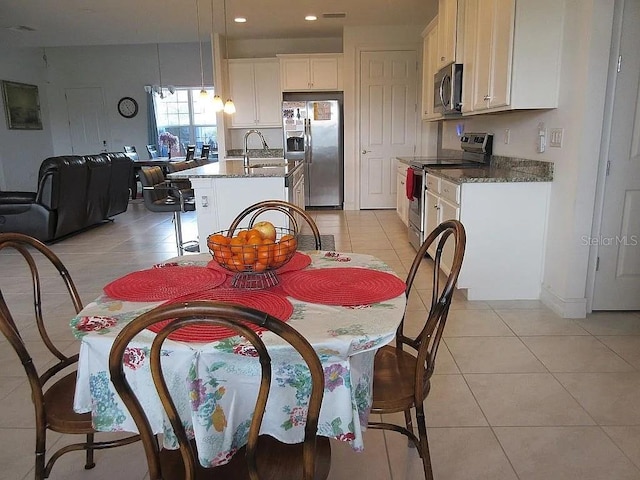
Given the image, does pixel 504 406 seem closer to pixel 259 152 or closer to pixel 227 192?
pixel 227 192

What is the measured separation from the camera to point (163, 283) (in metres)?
1.50

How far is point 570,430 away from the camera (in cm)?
189

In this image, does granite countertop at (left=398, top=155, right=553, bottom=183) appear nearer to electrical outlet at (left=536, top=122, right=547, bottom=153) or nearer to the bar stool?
electrical outlet at (left=536, top=122, right=547, bottom=153)

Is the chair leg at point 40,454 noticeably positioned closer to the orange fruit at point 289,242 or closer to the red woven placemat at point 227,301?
the red woven placemat at point 227,301

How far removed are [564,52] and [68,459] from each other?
3.29 m

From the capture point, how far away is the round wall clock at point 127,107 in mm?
9991

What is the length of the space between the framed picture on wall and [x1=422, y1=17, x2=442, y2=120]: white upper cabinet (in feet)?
24.9

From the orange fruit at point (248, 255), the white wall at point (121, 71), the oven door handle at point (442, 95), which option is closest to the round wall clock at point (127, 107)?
the white wall at point (121, 71)

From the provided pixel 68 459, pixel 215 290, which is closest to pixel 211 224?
pixel 68 459

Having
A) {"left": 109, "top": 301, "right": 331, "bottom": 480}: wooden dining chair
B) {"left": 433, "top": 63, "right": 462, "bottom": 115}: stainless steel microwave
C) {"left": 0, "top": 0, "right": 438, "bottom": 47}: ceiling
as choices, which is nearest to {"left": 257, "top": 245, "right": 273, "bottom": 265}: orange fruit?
{"left": 109, "top": 301, "right": 331, "bottom": 480}: wooden dining chair

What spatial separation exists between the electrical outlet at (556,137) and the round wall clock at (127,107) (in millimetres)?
8929

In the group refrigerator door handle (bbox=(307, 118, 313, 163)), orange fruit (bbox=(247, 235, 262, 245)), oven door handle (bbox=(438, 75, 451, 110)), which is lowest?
orange fruit (bbox=(247, 235, 262, 245))

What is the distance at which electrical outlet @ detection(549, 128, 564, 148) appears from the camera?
298 centimetres

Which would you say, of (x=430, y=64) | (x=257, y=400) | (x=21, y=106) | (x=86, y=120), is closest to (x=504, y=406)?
(x=257, y=400)
